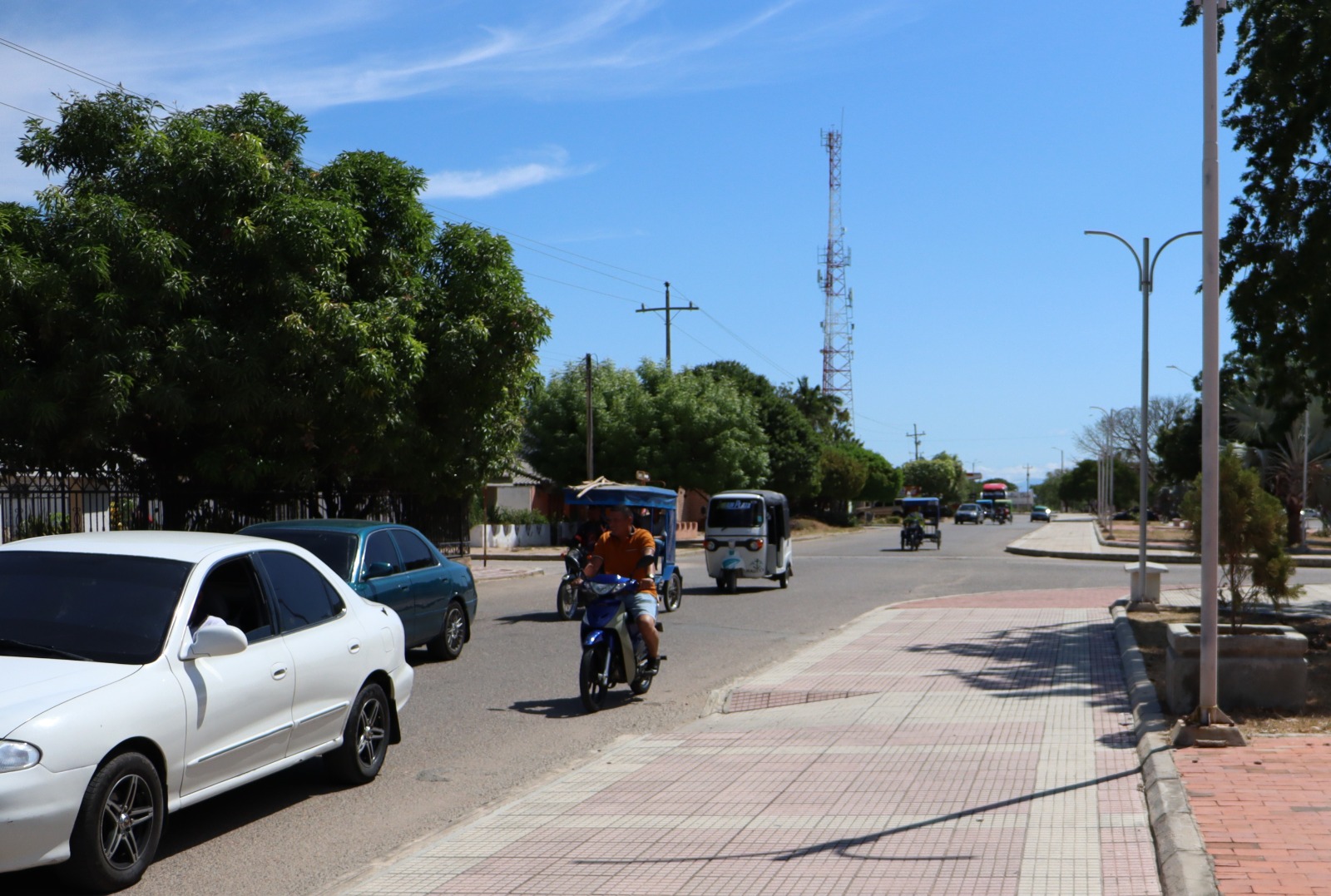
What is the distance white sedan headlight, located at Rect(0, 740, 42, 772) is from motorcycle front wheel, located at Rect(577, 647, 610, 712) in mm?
5693

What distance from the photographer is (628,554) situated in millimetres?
11102

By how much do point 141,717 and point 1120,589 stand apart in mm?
22803

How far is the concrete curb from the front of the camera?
537 centimetres

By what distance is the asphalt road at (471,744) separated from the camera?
6203mm

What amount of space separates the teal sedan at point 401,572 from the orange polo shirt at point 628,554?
2.49m

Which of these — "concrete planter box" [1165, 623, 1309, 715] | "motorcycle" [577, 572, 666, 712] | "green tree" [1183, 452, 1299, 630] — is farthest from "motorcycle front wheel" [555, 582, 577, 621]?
"concrete planter box" [1165, 623, 1309, 715]

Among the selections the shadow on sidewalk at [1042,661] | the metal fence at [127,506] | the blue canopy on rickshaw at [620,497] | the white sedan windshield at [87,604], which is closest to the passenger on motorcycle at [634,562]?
the shadow on sidewalk at [1042,661]

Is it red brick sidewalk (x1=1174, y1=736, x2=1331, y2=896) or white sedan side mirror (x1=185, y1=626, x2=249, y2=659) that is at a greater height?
white sedan side mirror (x1=185, y1=626, x2=249, y2=659)

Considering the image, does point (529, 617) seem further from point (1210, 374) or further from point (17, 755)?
point (17, 755)

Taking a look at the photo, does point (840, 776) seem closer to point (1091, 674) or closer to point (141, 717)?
point (141, 717)

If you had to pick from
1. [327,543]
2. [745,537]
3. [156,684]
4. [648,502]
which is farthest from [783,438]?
[156,684]

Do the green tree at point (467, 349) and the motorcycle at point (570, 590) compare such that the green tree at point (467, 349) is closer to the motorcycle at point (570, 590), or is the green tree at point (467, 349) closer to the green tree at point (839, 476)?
the motorcycle at point (570, 590)

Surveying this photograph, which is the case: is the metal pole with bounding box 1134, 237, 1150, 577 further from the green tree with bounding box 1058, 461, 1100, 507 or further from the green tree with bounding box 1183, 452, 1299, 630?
the green tree with bounding box 1058, 461, 1100, 507

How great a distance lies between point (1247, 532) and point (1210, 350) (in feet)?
16.7
